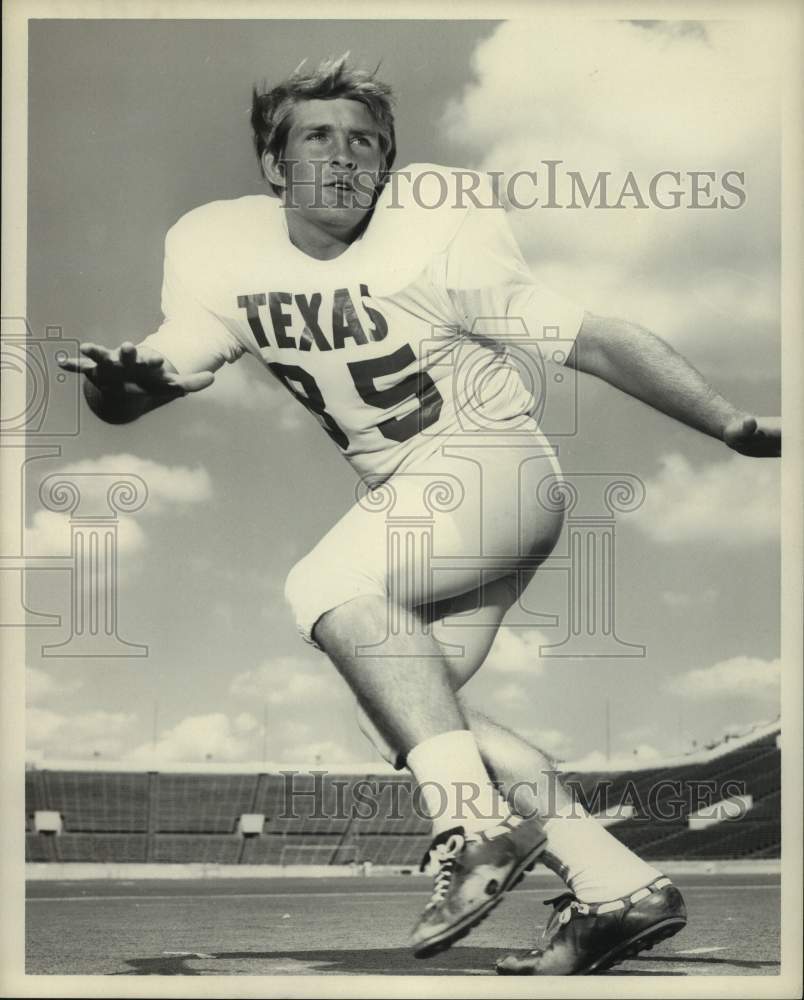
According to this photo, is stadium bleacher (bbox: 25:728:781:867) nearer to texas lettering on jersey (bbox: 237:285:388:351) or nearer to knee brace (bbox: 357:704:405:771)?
knee brace (bbox: 357:704:405:771)

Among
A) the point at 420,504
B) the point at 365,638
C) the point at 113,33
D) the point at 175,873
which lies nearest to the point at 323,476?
the point at 420,504

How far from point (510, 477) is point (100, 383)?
4.60 ft

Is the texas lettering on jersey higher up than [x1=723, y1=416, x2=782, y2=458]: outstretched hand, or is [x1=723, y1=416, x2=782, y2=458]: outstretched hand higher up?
the texas lettering on jersey

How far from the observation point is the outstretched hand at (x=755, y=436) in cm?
453

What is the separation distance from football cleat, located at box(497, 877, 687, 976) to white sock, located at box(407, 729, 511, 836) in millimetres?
538

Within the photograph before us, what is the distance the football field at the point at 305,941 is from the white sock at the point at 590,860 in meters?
0.13

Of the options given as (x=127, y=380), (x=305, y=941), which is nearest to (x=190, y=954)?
(x=305, y=941)

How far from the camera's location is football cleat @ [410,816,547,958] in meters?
4.09

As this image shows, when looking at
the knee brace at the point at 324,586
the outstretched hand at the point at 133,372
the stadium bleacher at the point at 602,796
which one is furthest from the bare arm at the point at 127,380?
the stadium bleacher at the point at 602,796

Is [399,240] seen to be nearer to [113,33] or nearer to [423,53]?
[423,53]

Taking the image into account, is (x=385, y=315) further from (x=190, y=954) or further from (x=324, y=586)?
(x=190, y=954)

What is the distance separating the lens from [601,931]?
4.53 m

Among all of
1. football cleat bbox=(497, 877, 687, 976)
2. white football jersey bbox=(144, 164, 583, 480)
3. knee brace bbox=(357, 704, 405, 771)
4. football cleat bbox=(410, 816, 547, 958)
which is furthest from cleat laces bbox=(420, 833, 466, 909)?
white football jersey bbox=(144, 164, 583, 480)

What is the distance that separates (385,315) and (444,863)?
1810 mm
